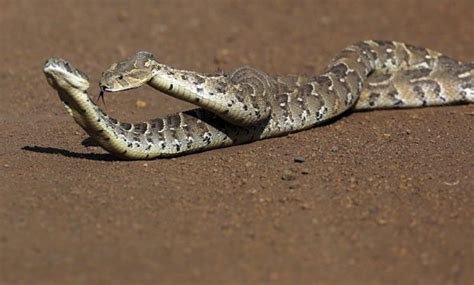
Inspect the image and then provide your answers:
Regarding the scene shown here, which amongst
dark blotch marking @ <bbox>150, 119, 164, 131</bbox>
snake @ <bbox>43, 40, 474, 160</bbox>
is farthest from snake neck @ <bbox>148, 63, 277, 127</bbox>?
dark blotch marking @ <bbox>150, 119, 164, 131</bbox>

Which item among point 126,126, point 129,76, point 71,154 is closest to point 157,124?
point 126,126

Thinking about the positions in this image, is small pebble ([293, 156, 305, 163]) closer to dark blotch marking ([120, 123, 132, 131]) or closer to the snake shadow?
dark blotch marking ([120, 123, 132, 131])

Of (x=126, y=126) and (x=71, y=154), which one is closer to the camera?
(x=126, y=126)

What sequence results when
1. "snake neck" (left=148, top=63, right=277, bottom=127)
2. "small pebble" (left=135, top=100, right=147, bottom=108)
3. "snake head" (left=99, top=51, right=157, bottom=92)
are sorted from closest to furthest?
"snake head" (left=99, top=51, right=157, bottom=92)
"snake neck" (left=148, top=63, right=277, bottom=127)
"small pebble" (left=135, top=100, right=147, bottom=108)

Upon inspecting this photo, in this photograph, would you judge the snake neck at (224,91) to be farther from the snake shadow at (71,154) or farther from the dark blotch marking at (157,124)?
the snake shadow at (71,154)

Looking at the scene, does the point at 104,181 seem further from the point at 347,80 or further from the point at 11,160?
the point at 347,80

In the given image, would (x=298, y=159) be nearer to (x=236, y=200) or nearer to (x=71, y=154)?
(x=236, y=200)
